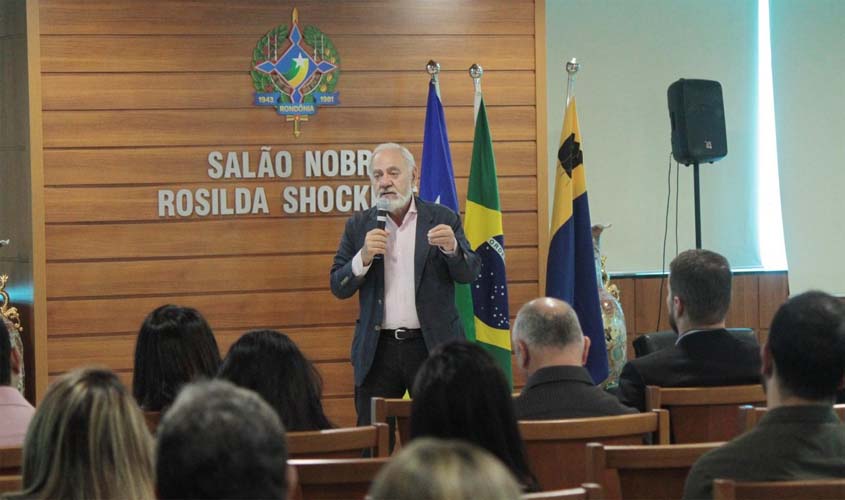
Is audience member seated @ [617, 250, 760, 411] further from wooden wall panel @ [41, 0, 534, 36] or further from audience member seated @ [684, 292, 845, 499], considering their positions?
wooden wall panel @ [41, 0, 534, 36]

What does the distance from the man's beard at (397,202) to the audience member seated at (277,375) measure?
2094 mm

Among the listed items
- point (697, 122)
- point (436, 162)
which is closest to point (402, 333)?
point (436, 162)

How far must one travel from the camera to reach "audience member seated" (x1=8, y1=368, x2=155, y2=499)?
2252 mm

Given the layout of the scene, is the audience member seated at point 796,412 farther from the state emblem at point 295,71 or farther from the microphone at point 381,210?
the state emblem at point 295,71

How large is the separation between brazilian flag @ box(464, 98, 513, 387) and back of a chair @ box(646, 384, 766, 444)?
2.44 metres

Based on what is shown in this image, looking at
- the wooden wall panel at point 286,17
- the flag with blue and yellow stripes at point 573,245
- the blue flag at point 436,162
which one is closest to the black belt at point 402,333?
the blue flag at point 436,162

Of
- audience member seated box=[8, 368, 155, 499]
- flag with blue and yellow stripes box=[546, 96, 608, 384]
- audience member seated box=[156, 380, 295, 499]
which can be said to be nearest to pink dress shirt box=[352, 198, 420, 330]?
flag with blue and yellow stripes box=[546, 96, 608, 384]

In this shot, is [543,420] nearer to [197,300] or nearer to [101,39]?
[197,300]

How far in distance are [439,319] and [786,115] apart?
3.98 m

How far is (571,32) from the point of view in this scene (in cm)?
811

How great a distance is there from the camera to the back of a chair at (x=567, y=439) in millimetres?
3205

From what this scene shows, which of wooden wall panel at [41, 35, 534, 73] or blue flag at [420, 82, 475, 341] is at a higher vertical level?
wooden wall panel at [41, 35, 534, 73]

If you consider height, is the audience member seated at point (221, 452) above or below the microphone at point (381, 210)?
below

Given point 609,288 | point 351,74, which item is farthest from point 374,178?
point 609,288
